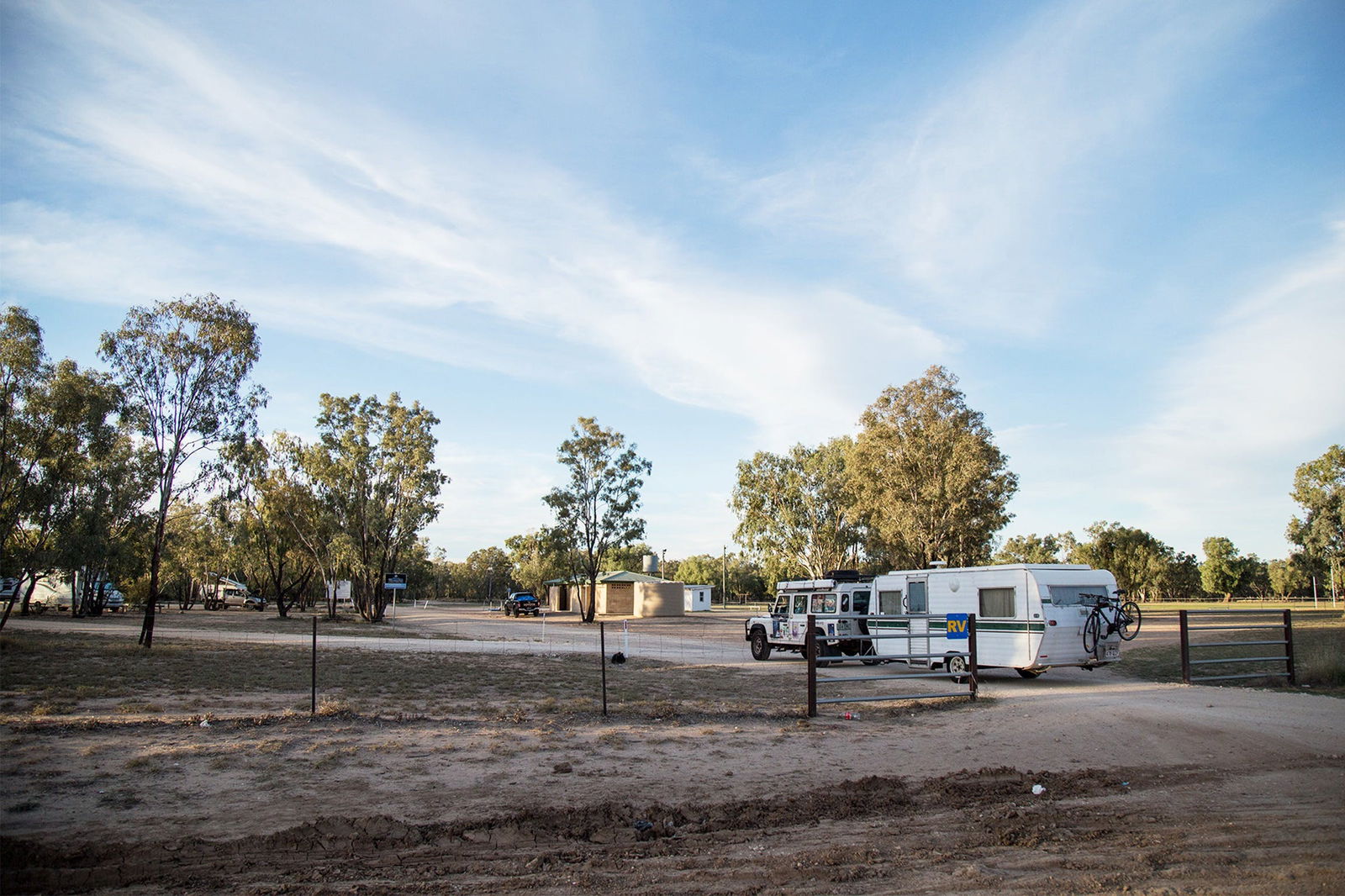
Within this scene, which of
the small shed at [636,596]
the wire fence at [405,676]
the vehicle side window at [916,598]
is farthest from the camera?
the small shed at [636,596]

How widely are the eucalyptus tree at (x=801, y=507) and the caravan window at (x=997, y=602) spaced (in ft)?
115

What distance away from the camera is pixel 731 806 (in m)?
6.45

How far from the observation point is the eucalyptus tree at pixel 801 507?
173ft

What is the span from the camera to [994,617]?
53.8 feet

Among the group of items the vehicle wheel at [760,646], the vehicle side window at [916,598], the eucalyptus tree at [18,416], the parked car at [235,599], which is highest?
the eucalyptus tree at [18,416]

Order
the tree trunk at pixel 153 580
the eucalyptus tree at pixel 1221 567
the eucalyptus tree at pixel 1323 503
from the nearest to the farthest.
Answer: the tree trunk at pixel 153 580 → the eucalyptus tree at pixel 1323 503 → the eucalyptus tree at pixel 1221 567

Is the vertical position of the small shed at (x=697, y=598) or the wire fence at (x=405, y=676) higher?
the wire fence at (x=405, y=676)

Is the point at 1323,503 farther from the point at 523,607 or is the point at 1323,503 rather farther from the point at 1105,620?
the point at 523,607

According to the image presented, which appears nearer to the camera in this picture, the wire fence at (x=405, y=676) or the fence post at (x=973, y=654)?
the wire fence at (x=405, y=676)

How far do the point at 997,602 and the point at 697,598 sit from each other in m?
61.3

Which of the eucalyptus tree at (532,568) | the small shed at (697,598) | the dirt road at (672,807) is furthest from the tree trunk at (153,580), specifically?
the eucalyptus tree at (532,568)

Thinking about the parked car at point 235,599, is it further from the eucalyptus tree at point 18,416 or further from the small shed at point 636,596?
the eucalyptus tree at point 18,416

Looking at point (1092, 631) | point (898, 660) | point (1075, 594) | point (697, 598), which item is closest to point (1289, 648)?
point (1092, 631)

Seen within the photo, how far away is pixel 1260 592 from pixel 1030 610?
137086 mm
